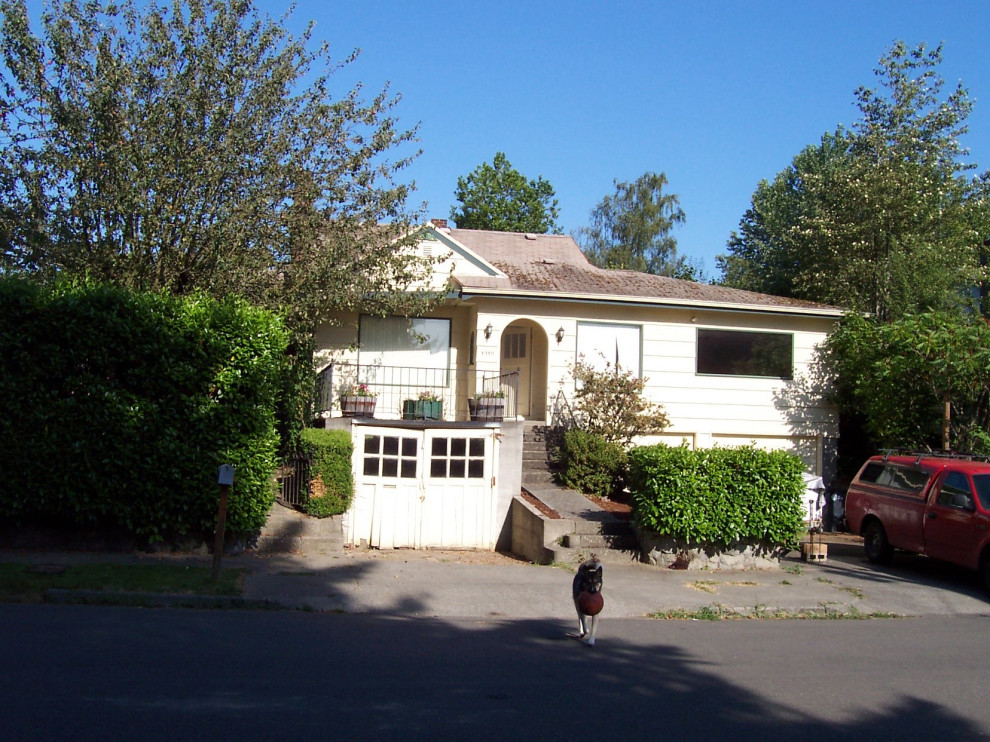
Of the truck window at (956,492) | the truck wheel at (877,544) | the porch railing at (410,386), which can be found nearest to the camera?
the truck window at (956,492)

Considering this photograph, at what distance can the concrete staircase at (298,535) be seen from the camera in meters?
13.3

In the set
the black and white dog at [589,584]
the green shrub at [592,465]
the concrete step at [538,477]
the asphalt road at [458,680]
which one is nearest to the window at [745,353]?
the green shrub at [592,465]

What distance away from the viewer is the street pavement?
421 inches

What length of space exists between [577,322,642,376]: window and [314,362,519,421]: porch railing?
1.75 metres

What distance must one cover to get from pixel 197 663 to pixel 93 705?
133 centimetres

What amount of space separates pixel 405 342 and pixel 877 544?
9678mm

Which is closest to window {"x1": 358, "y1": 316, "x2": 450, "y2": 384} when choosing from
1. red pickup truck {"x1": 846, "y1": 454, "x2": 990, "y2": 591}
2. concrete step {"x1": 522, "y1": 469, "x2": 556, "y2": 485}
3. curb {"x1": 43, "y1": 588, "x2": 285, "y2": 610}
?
concrete step {"x1": 522, "y1": 469, "x2": 556, "y2": 485}

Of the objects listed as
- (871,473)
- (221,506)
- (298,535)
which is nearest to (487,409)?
(298,535)

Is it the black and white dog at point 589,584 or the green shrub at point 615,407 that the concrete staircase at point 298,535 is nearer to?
the black and white dog at point 589,584

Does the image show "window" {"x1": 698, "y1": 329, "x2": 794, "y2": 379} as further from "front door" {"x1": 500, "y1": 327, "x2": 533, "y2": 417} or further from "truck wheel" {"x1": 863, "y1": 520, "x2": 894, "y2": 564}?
"truck wheel" {"x1": 863, "y1": 520, "x2": 894, "y2": 564}

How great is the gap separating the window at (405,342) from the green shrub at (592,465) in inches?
127

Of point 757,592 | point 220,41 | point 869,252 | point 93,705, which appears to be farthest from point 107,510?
point 869,252

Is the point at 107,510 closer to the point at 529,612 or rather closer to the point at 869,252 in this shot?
the point at 529,612

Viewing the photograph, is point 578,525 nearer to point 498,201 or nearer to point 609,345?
point 609,345
